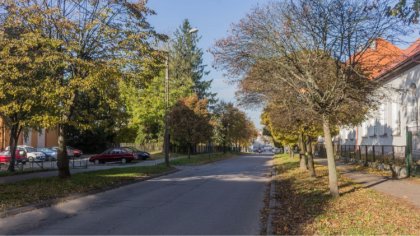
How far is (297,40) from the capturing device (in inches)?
521

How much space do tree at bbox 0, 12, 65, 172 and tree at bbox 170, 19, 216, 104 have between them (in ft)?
196

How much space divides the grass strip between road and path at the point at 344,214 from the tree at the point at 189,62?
63.1 m

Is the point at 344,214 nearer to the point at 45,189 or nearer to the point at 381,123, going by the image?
the point at 45,189

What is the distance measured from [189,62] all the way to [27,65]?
63256 millimetres

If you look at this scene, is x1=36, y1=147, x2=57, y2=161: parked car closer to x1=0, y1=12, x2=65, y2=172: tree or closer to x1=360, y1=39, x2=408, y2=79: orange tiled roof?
x1=0, y1=12, x2=65, y2=172: tree

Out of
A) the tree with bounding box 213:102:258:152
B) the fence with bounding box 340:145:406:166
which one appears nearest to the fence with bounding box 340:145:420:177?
the fence with bounding box 340:145:406:166

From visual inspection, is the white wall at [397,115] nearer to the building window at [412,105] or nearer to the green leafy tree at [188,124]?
the building window at [412,105]

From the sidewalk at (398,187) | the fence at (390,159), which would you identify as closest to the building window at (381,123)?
the fence at (390,159)

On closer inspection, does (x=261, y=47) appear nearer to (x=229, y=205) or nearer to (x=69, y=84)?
(x=229, y=205)

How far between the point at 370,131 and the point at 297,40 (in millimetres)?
29157

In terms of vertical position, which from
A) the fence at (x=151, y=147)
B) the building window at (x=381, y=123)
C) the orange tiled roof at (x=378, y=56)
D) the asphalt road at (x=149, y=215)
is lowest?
the asphalt road at (x=149, y=215)

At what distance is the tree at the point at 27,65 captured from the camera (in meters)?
15.2

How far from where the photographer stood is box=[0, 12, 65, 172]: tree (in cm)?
1517

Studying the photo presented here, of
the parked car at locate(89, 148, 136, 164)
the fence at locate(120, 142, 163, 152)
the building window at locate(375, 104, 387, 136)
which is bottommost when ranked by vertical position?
the parked car at locate(89, 148, 136, 164)
